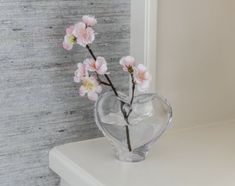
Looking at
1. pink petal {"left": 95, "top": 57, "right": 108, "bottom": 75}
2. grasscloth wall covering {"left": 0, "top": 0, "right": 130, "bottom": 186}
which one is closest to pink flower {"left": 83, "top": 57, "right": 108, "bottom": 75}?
pink petal {"left": 95, "top": 57, "right": 108, "bottom": 75}

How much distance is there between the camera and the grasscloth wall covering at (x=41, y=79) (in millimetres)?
1136

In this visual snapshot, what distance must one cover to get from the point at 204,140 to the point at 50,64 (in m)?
0.45

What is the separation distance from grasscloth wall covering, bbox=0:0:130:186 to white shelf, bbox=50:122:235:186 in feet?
0.18

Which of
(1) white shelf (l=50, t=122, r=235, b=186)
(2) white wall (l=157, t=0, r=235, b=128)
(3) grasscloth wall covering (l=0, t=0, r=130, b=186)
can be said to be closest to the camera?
(1) white shelf (l=50, t=122, r=235, b=186)

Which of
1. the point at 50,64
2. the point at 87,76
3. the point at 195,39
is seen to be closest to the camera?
the point at 87,76

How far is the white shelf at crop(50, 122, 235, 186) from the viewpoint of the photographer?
3.38 ft

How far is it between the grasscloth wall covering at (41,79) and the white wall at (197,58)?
125mm

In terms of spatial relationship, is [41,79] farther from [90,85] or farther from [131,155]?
[131,155]

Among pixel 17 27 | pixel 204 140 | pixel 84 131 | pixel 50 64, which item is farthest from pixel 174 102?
pixel 17 27

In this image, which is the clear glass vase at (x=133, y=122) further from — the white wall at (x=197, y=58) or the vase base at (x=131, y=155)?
the white wall at (x=197, y=58)

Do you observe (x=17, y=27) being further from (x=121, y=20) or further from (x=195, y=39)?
(x=195, y=39)

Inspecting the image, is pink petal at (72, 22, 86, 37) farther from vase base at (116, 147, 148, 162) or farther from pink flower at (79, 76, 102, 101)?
vase base at (116, 147, 148, 162)

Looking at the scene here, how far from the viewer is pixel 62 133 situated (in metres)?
1.24

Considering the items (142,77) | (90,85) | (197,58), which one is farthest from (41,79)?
(197,58)
